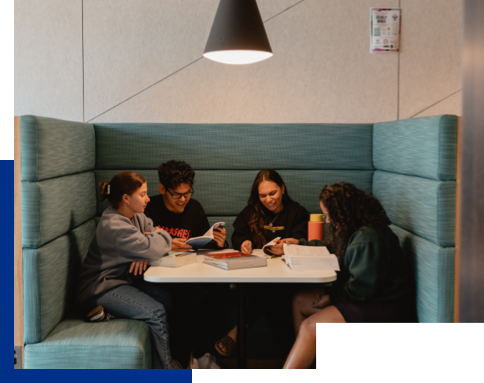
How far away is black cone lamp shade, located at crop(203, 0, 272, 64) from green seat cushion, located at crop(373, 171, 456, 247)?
2.94 feet

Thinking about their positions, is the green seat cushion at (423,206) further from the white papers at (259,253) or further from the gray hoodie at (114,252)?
the gray hoodie at (114,252)

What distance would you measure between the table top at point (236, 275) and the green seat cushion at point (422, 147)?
0.60 metres

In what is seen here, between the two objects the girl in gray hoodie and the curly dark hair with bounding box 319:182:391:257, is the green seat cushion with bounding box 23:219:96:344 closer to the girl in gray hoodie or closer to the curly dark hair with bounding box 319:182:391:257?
the girl in gray hoodie

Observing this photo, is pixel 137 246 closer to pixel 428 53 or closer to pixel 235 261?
pixel 235 261

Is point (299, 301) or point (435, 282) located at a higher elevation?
point (435, 282)

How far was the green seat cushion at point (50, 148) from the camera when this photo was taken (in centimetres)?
192

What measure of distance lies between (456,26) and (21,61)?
271 centimetres

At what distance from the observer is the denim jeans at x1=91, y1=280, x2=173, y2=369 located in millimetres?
2096

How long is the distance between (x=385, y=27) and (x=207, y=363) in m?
2.22

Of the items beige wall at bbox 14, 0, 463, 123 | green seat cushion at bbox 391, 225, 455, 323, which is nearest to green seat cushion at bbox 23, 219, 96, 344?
beige wall at bbox 14, 0, 463, 123

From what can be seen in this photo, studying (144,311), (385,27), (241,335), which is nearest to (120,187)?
(144,311)

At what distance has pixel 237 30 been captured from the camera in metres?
2.16

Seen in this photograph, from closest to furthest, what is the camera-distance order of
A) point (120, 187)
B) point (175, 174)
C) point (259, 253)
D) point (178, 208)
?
point (120, 187) < point (259, 253) < point (175, 174) < point (178, 208)

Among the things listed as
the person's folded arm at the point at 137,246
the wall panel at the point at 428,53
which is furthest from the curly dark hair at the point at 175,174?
the wall panel at the point at 428,53
